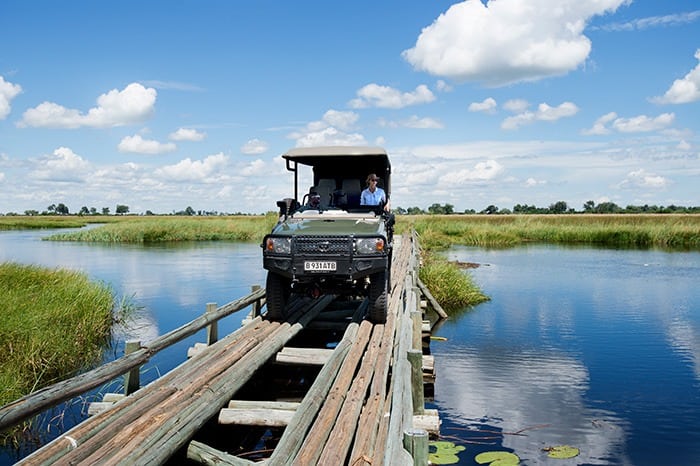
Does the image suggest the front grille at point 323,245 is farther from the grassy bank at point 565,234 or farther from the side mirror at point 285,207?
the grassy bank at point 565,234

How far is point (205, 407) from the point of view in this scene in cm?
544

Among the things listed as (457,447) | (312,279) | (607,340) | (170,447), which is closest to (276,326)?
(312,279)

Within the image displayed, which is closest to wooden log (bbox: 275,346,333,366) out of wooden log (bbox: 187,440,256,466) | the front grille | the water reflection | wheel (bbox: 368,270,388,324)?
wheel (bbox: 368,270,388,324)

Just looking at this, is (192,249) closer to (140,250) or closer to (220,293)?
(140,250)

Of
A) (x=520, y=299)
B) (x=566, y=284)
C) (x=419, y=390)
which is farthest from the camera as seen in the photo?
(x=566, y=284)

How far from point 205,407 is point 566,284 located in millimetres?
18914

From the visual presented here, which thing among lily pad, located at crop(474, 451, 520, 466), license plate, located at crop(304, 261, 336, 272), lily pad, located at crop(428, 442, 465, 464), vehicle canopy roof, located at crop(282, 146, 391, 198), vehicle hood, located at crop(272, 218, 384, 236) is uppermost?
vehicle canopy roof, located at crop(282, 146, 391, 198)

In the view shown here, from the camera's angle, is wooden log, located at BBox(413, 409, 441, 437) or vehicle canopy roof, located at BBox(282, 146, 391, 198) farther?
vehicle canopy roof, located at BBox(282, 146, 391, 198)

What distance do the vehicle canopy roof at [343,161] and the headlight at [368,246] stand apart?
2.00 m

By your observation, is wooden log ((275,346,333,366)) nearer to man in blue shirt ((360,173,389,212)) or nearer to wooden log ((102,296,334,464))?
wooden log ((102,296,334,464))

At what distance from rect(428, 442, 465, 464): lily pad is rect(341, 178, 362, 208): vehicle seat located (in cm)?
470

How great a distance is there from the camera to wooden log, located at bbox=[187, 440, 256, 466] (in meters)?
4.99

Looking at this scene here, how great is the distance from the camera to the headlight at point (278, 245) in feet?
27.0

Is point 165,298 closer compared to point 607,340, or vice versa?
point 607,340
